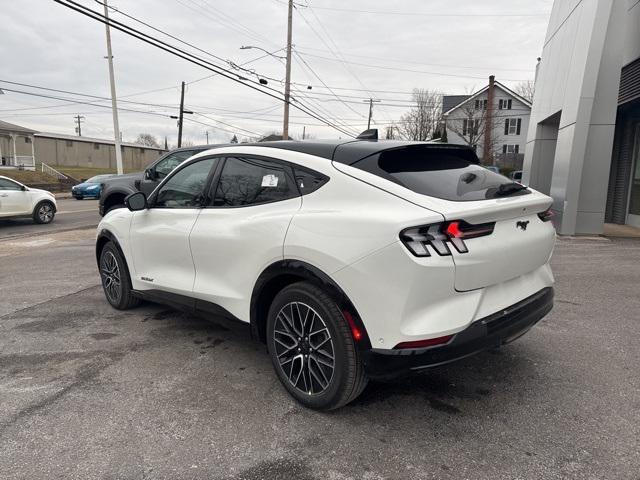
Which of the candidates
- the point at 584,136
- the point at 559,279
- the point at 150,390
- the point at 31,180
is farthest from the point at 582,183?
the point at 31,180

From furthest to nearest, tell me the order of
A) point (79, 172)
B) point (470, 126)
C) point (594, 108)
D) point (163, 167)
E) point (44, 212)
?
point (79, 172) < point (470, 126) < point (44, 212) < point (594, 108) < point (163, 167)

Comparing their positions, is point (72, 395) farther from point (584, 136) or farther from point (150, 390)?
point (584, 136)

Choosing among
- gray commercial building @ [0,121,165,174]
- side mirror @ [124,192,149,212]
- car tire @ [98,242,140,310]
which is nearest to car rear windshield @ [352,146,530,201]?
side mirror @ [124,192,149,212]

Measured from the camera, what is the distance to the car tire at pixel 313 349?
8.66 ft

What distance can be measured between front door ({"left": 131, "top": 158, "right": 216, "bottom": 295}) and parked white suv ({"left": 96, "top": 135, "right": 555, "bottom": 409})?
1.4 inches

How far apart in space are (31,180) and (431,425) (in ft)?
113

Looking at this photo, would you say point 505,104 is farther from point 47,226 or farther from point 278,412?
point 278,412

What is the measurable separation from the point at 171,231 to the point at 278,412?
1.82 meters

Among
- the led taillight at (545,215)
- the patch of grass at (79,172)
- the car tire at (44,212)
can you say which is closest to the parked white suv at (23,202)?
the car tire at (44,212)

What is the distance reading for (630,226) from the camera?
12023mm

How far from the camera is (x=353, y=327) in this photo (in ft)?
8.48

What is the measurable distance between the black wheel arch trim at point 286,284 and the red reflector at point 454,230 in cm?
66

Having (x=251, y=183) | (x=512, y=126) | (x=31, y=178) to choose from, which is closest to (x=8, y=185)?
(x=251, y=183)

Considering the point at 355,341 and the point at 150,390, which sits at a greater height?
the point at 355,341
